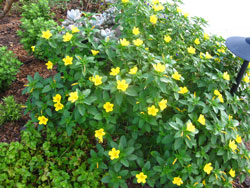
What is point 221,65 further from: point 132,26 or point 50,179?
point 50,179

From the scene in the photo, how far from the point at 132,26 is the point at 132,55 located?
1.07ft

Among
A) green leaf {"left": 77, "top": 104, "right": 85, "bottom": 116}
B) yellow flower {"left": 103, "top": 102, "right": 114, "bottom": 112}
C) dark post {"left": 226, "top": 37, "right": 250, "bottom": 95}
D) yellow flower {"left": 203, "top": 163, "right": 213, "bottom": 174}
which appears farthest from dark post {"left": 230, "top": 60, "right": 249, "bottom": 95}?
green leaf {"left": 77, "top": 104, "right": 85, "bottom": 116}

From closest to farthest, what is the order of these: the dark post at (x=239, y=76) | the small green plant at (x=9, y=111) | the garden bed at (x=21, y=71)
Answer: the dark post at (x=239, y=76) < the garden bed at (x=21, y=71) < the small green plant at (x=9, y=111)

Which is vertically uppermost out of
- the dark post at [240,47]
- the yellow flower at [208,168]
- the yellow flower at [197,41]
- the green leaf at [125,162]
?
the dark post at [240,47]

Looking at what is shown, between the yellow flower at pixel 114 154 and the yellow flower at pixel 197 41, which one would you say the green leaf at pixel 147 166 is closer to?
the yellow flower at pixel 114 154

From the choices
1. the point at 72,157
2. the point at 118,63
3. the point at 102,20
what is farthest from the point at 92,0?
the point at 72,157

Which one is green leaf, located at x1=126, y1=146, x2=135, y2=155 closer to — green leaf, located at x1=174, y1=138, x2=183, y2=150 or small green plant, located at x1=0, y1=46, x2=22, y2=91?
green leaf, located at x1=174, y1=138, x2=183, y2=150

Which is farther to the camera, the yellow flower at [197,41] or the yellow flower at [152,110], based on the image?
the yellow flower at [197,41]

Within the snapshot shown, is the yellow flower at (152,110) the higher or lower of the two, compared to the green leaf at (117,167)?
higher

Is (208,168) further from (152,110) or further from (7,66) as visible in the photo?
(7,66)

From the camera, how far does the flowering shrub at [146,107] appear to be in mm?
1745

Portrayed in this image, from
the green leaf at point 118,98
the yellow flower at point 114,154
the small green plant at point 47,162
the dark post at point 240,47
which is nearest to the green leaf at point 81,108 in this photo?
the green leaf at point 118,98

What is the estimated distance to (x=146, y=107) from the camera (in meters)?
1.76

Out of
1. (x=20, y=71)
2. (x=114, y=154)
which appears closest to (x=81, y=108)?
(x=114, y=154)
